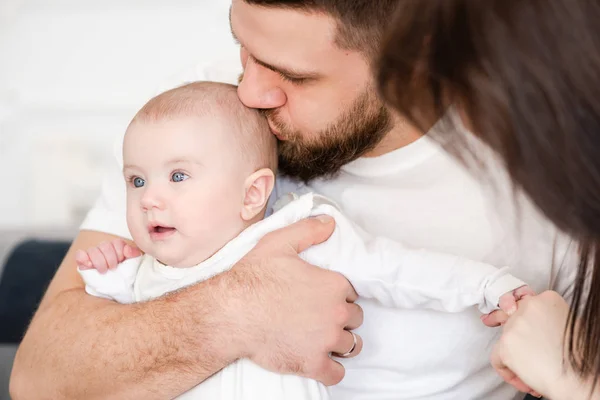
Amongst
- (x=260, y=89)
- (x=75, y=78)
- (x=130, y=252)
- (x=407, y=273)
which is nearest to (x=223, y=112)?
(x=260, y=89)

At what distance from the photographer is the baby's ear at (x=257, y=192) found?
61.8 inches

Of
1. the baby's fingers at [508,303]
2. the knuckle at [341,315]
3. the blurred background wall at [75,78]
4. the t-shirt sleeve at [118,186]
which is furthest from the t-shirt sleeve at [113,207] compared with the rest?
the blurred background wall at [75,78]

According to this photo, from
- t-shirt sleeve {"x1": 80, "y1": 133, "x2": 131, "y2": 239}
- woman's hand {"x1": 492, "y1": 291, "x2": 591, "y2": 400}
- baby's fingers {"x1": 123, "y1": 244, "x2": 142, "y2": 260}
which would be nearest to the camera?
woman's hand {"x1": 492, "y1": 291, "x2": 591, "y2": 400}

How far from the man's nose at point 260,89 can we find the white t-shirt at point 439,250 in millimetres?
242

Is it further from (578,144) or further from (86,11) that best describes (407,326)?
(86,11)

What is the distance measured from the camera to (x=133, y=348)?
151cm

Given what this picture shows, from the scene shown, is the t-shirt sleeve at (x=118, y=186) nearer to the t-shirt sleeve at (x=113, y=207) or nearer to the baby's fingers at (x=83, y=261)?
the t-shirt sleeve at (x=113, y=207)

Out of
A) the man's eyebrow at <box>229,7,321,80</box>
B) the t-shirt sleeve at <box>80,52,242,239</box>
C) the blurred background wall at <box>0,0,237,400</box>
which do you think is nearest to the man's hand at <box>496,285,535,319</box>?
the man's eyebrow at <box>229,7,321,80</box>

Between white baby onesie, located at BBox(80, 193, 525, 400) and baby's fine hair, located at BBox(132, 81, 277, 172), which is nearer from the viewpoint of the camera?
white baby onesie, located at BBox(80, 193, 525, 400)

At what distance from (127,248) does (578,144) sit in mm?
963

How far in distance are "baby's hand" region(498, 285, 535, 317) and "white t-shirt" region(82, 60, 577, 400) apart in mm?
188

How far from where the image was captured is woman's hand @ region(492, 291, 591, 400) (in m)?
1.27

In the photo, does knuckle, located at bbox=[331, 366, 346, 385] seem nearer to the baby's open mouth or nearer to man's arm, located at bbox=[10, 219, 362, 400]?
man's arm, located at bbox=[10, 219, 362, 400]

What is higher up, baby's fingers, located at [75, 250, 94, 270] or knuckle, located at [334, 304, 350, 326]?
knuckle, located at [334, 304, 350, 326]
